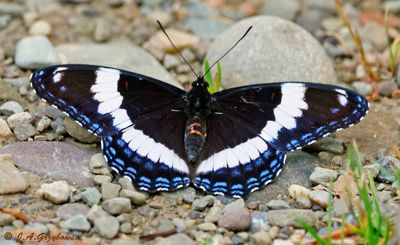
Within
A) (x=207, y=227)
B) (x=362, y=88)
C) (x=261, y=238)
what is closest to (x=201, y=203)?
(x=207, y=227)

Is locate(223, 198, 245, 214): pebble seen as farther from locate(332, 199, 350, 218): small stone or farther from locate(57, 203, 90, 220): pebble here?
locate(57, 203, 90, 220): pebble

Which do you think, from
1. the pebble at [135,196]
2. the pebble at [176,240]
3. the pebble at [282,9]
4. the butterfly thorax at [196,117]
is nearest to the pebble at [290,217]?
the pebble at [176,240]

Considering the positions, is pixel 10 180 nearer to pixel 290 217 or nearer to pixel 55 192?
pixel 55 192

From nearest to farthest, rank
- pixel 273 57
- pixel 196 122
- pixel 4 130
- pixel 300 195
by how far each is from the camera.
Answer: pixel 300 195 → pixel 196 122 → pixel 4 130 → pixel 273 57

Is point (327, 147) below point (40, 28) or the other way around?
below

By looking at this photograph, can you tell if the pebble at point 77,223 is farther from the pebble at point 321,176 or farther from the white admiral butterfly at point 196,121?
the pebble at point 321,176

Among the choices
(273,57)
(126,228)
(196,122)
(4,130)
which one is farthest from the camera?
(273,57)
